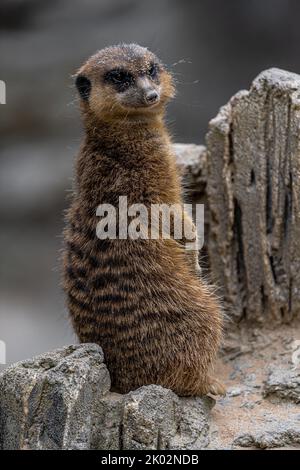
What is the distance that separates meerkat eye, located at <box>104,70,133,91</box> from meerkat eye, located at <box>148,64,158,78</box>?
0.09 meters

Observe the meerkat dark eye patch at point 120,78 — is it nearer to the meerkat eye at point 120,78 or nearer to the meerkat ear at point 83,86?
the meerkat eye at point 120,78

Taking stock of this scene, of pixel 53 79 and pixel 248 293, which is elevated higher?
pixel 53 79

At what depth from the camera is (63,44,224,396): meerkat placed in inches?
118

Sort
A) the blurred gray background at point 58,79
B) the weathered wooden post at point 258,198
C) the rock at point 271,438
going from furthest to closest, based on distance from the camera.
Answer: the blurred gray background at point 58,79, the weathered wooden post at point 258,198, the rock at point 271,438

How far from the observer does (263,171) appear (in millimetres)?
3590

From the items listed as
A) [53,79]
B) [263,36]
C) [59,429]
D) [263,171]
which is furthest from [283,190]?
[53,79]

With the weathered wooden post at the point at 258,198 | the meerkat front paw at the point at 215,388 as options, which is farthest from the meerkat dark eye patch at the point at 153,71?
the meerkat front paw at the point at 215,388

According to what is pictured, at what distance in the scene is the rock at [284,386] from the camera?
3.18 m

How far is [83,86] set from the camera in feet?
11.3

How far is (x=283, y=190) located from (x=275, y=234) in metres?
0.17

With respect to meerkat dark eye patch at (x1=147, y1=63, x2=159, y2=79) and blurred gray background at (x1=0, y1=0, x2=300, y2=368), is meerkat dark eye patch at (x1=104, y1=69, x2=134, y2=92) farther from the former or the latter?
blurred gray background at (x1=0, y1=0, x2=300, y2=368)

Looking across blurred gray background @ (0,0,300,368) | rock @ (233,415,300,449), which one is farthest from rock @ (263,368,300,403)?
blurred gray background @ (0,0,300,368)

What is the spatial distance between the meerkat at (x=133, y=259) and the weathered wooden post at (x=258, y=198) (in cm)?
35
